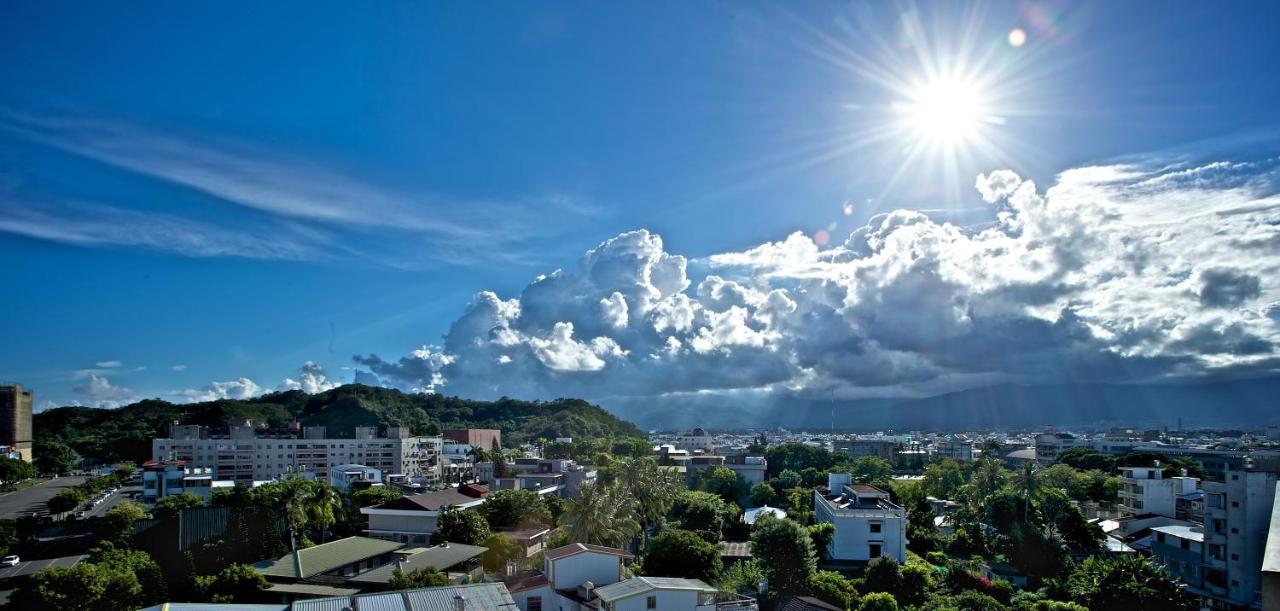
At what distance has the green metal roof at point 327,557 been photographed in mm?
33062

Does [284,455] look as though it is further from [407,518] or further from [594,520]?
[594,520]

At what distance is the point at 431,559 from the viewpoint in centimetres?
3497

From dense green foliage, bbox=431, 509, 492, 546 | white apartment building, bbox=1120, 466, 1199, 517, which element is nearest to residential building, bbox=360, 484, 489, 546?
dense green foliage, bbox=431, 509, 492, 546

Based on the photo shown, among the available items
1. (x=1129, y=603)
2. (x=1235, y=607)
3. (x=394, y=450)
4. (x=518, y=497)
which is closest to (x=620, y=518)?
(x=518, y=497)

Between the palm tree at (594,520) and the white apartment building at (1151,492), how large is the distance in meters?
40.9

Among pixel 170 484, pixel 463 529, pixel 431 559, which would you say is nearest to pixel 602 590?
pixel 431 559

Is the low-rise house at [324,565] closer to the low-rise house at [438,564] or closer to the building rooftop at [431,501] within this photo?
the low-rise house at [438,564]

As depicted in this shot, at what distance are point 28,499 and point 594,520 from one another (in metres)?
71.9

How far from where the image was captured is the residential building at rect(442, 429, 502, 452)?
121 m

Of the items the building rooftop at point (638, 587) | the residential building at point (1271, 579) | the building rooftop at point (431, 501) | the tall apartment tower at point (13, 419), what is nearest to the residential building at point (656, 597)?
the building rooftop at point (638, 587)

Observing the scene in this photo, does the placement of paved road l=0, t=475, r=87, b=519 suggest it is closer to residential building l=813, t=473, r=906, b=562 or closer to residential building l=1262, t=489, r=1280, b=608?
residential building l=813, t=473, r=906, b=562

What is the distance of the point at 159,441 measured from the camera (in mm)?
93125

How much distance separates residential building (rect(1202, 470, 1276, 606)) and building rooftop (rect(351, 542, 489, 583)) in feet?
120

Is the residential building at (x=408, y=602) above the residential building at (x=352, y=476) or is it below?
above
